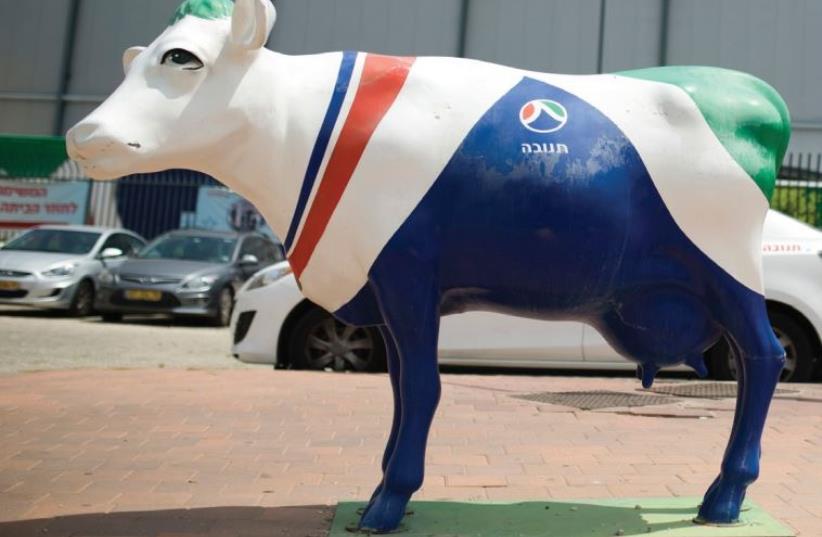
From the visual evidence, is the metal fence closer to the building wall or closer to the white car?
the building wall

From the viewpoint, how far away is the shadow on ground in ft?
11.8

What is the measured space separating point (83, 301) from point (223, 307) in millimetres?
2323

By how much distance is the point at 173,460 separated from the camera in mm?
4914

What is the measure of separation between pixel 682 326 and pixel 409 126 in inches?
50.0

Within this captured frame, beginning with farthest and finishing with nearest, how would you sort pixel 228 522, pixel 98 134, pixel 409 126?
pixel 228 522 → pixel 409 126 → pixel 98 134

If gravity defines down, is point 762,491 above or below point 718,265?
below

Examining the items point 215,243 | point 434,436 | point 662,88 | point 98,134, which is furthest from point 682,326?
point 215,243

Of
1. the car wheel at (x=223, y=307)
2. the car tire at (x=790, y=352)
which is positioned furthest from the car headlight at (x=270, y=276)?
the car wheel at (x=223, y=307)

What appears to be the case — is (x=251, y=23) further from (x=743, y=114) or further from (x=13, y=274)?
(x=13, y=274)

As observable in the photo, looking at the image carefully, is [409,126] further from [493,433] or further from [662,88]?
[493,433]

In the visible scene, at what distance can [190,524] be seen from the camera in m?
3.72

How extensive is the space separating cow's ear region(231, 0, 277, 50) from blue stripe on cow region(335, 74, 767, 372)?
80cm

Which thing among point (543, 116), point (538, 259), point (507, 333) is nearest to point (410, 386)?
point (538, 259)

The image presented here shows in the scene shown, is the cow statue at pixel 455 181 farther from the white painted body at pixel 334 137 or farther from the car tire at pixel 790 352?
the car tire at pixel 790 352
